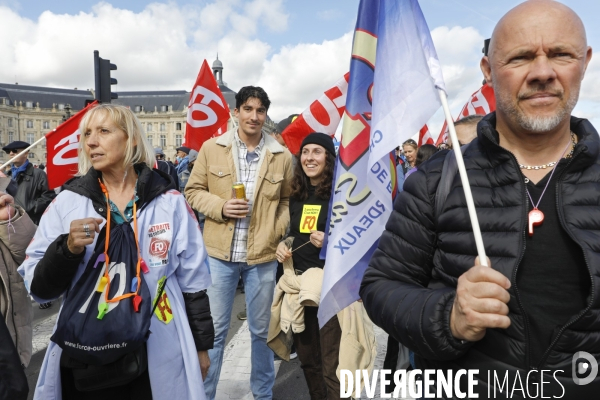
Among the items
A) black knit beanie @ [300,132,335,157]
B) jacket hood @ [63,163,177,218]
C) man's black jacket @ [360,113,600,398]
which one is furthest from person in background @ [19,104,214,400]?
black knit beanie @ [300,132,335,157]

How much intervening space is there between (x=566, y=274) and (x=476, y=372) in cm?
40

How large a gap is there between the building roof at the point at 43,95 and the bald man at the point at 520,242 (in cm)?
11089

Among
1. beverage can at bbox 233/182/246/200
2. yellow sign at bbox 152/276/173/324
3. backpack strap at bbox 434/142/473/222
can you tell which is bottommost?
yellow sign at bbox 152/276/173/324

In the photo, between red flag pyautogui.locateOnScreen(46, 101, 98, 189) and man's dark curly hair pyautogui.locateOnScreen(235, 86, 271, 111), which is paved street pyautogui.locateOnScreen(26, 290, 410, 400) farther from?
man's dark curly hair pyautogui.locateOnScreen(235, 86, 271, 111)

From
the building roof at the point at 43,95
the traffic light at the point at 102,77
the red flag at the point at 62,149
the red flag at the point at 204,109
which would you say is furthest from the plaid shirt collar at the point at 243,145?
the building roof at the point at 43,95

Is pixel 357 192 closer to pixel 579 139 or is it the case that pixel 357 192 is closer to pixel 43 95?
pixel 579 139

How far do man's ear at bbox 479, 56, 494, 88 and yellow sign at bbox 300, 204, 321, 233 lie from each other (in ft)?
6.43

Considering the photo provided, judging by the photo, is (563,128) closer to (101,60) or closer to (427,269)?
(427,269)

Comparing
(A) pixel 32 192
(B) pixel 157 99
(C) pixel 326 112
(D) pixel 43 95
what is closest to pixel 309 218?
(C) pixel 326 112

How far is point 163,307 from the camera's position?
228 cm

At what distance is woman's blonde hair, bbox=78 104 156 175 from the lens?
248cm

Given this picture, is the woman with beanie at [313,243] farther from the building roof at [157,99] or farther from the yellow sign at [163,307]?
the building roof at [157,99]

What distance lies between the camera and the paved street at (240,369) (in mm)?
3811

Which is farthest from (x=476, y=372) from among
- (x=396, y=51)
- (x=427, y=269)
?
(x=396, y=51)
